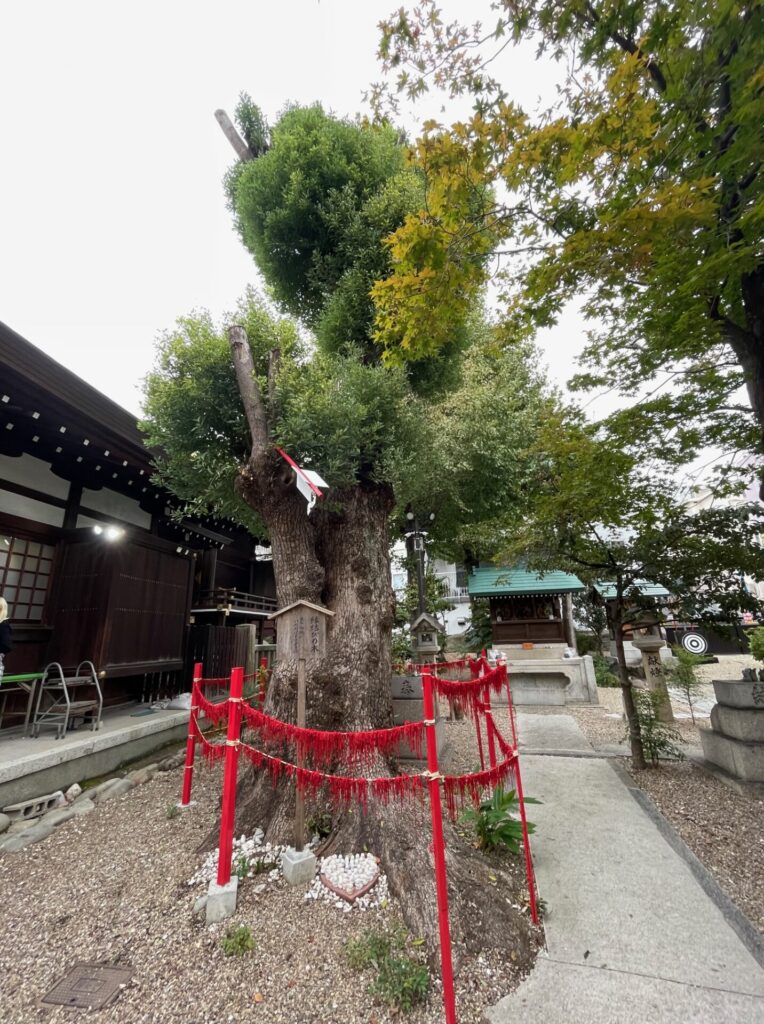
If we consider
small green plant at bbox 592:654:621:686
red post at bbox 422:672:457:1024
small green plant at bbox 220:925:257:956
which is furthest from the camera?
small green plant at bbox 592:654:621:686

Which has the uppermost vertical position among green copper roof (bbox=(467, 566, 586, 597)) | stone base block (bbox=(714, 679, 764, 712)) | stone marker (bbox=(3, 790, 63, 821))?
green copper roof (bbox=(467, 566, 586, 597))

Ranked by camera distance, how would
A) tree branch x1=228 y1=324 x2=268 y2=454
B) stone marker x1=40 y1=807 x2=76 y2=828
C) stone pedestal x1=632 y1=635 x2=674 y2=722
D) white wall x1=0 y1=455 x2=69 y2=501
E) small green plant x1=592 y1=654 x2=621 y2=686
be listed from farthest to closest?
small green plant x1=592 y1=654 x2=621 y2=686 → stone pedestal x1=632 y1=635 x2=674 y2=722 → white wall x1=0 y1=455 x2=69 y2=501 → tree branch x1=228 y1=324 x2=268 y2=454 → stone marker x1=40 y1=807 x2=76 y2=828

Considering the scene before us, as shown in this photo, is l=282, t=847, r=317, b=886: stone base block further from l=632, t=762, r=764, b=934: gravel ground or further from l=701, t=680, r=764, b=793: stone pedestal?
l=701, t=680, r=764, b=793: stone pedestal

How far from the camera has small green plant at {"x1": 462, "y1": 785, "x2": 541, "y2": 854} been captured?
364 centimetres

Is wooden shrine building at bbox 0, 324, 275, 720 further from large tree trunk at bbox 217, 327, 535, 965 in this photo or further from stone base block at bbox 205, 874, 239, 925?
stone base block at bbox 205, 874, 239, 925

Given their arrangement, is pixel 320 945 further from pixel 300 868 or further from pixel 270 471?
pixel 270 471

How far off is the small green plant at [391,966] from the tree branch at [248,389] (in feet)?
14.1

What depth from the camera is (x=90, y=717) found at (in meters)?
6.06

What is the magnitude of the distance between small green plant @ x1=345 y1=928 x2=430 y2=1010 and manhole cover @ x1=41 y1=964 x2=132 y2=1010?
1.34 metres

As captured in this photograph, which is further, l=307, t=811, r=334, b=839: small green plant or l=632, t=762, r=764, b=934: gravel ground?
l=307, t=811, r=334, b=839: small green plant

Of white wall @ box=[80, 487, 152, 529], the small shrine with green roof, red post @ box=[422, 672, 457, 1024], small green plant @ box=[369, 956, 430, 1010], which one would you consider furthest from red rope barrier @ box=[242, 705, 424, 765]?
the small shrine with green roof

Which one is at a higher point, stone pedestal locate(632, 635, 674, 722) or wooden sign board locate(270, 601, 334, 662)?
wooden sign board locate(270, 601, 334, 662)

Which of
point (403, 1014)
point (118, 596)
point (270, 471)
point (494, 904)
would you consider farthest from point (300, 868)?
point (118, 596)

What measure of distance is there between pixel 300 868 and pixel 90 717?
466cm
